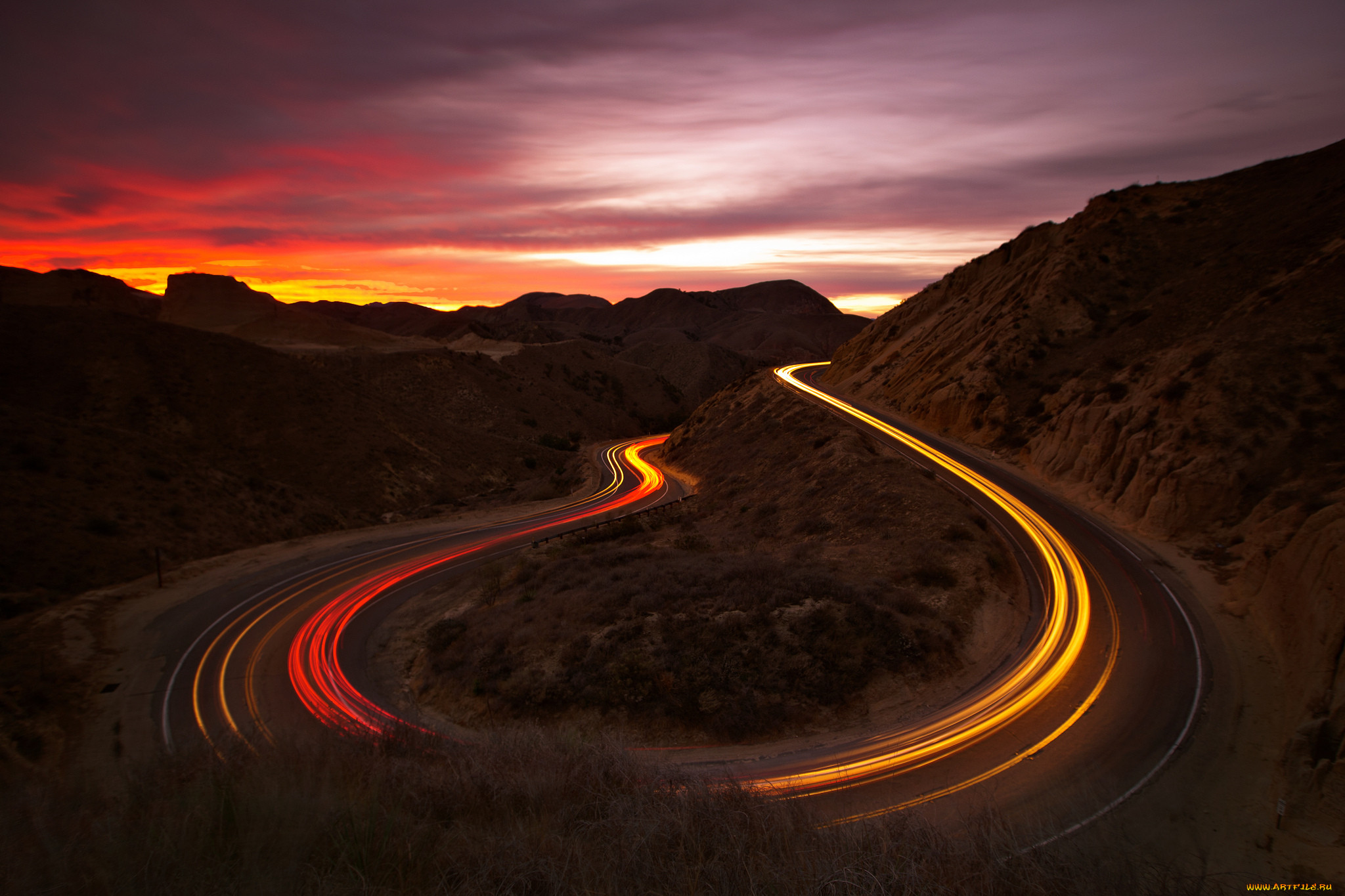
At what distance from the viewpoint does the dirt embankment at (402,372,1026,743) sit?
55.5ft

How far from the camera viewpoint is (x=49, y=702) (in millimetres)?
19453

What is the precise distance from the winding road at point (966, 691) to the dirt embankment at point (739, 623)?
4.11ft

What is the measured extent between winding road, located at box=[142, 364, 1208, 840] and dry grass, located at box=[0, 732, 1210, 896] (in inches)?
138

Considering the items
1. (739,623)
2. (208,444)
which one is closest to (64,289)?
(208,444)

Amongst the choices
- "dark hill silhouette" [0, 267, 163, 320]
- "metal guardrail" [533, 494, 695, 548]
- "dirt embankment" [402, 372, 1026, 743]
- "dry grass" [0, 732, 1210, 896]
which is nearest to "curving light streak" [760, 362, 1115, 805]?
"dirt embankment" [402, 372, 1026, 743]

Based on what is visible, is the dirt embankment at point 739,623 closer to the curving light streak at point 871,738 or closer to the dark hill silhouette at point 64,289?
the curving light streak at point 871,738

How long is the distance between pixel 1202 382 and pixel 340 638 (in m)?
39.2

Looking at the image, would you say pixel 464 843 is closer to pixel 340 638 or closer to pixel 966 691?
pixel 966 691

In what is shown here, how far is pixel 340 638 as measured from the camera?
1009 inches

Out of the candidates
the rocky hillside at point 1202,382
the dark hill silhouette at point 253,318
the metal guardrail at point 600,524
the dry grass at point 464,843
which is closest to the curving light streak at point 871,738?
the metal guardrail at point 600,524

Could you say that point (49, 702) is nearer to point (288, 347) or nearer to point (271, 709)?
point (271, 709)

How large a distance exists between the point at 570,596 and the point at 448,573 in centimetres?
1334

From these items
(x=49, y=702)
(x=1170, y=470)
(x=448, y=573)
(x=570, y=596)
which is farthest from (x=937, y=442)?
(x=49, y=702)

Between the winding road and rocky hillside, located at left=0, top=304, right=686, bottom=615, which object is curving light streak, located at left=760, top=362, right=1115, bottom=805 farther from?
rocky hillside, located at left=0, top=304, right=686, bottom=615
